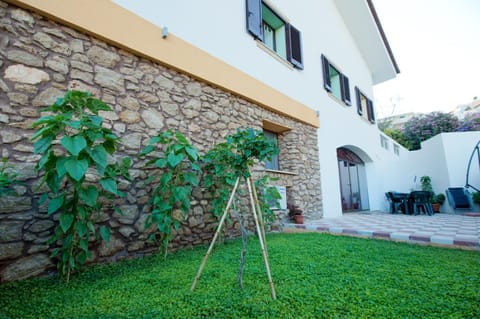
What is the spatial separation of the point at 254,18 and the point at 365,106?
714 cm

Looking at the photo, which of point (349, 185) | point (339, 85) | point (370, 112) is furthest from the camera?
point (370, 112)

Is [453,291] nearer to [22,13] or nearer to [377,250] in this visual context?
[377,250]

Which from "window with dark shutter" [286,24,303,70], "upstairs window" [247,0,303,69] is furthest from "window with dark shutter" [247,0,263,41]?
"window with dark shutter" [286,24,303,70]

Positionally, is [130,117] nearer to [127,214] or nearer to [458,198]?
[127,214]

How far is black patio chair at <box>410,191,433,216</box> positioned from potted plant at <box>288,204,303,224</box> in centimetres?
392

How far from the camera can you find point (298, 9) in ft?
19.7

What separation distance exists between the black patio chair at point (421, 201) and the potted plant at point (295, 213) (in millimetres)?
3915

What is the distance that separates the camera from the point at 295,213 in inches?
196

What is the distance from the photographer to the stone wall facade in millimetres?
1896

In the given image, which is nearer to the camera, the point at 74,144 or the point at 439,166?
the point at 74,144

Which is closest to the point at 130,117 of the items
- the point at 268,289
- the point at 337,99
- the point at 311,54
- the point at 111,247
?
the point at 111,247

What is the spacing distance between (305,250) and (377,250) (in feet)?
2.87

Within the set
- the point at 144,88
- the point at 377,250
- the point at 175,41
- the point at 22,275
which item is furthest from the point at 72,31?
the point at 377,250

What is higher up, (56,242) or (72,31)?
(72,31)
